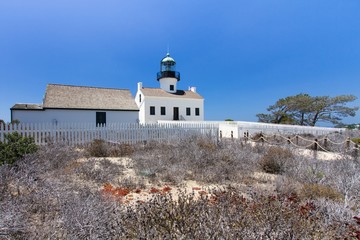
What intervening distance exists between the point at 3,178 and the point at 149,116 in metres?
23.8

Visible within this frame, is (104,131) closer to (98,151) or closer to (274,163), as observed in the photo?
(98,151)

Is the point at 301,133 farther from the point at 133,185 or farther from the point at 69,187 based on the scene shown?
the point at 69,187

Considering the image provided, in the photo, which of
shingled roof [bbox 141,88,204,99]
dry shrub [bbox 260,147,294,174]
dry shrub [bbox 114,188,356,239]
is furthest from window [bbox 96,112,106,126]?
dry shrub [bbox 114,188,356,239]

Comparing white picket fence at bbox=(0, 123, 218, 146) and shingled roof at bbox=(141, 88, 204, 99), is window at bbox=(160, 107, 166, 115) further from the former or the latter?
white picket fence at bbox=(0, 123, 218, 146)

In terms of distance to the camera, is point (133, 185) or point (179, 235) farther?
point (133, 185)

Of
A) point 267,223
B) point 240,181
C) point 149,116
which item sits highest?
point 149,116

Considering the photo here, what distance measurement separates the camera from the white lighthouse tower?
30.8m

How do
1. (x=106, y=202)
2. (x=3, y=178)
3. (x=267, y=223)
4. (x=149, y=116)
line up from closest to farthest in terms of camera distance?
(x=267, y=223) < (x=106, y=202) < (x=3, y=178) < (x=149, y=116)

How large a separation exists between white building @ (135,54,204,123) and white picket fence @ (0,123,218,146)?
1418 centimetres

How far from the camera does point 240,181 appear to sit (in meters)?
5.34

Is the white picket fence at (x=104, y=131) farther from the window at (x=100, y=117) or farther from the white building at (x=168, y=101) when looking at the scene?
the white building at (x=168, y=101)

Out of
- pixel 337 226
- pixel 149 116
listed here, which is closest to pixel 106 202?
pixel 337 226

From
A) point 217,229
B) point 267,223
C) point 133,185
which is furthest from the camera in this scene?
point 133,185

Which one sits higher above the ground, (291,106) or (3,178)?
(291,106)
